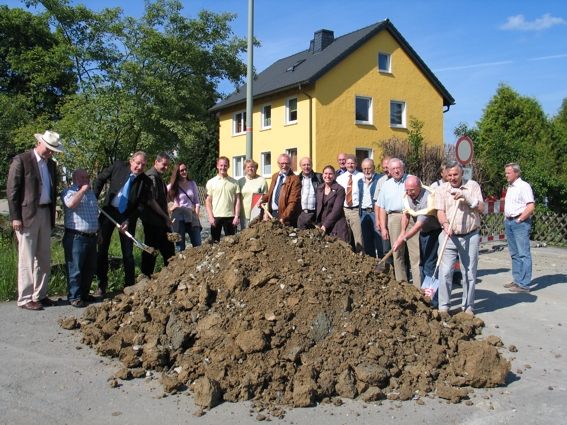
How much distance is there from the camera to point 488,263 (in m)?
11.9

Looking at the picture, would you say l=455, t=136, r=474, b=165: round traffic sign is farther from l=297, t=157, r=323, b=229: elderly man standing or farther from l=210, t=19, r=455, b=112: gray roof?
l=210, t=19, r=455, b=112: gray roof

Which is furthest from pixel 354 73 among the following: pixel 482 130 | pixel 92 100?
pixel 92 100

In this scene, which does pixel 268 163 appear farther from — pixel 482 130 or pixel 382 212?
pixel 382 212

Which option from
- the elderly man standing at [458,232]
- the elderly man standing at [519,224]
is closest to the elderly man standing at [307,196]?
the elderly man standing at [458,232]

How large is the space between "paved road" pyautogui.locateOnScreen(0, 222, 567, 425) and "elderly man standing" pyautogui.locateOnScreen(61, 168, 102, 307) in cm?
69

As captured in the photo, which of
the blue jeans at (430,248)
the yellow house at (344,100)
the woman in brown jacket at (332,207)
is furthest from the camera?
the yellow house at (344,100)

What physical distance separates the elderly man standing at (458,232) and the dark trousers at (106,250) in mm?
4219

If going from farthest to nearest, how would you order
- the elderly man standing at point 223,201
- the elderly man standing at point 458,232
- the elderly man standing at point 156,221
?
the elderly man standing at point 223,201, the elderly man standing at point 156,221, the elderly man standing at point 458,232

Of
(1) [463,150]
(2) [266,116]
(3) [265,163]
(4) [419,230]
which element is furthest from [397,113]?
(4) [419,230]

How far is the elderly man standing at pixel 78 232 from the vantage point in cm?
692

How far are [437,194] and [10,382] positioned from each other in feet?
16.7

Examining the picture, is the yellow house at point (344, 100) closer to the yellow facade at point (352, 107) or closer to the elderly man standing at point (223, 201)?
the yellow facade at point (352, 107)

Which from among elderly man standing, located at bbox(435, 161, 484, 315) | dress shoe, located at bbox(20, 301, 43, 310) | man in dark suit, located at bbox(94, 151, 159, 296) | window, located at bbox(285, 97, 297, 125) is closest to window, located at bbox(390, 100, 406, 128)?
window, located at bbox(285, 97, 297, 125)

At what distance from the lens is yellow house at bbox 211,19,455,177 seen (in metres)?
27.1
